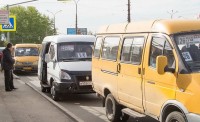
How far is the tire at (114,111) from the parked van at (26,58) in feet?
53.4

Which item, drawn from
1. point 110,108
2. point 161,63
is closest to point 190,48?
point 161,63

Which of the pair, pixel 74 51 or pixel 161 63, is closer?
pixel 161 63

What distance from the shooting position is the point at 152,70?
721 centimetres

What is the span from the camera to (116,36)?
30.5 ft

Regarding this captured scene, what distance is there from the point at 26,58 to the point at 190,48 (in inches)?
782

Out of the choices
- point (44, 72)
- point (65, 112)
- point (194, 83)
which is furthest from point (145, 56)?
point (44, 72)

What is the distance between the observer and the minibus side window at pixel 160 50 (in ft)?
22.2

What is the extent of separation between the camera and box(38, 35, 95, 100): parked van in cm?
1268

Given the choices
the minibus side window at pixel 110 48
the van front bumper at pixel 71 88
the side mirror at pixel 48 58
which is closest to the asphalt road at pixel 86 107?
the van front bumper at pixel 71 88

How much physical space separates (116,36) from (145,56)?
1849mm

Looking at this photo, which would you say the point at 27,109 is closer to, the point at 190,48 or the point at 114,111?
the point at 114,111

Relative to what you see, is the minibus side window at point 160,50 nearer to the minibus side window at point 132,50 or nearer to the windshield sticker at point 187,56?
the windshield sticker at point 187,56

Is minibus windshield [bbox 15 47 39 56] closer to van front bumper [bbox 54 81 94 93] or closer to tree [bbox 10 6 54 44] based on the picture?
van front bumper [bbox 54 81 94 93]

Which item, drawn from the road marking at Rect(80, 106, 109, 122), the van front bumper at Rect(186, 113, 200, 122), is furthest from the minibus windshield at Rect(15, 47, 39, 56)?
the van front bumper at Rect(186, 113, 200, 122)
